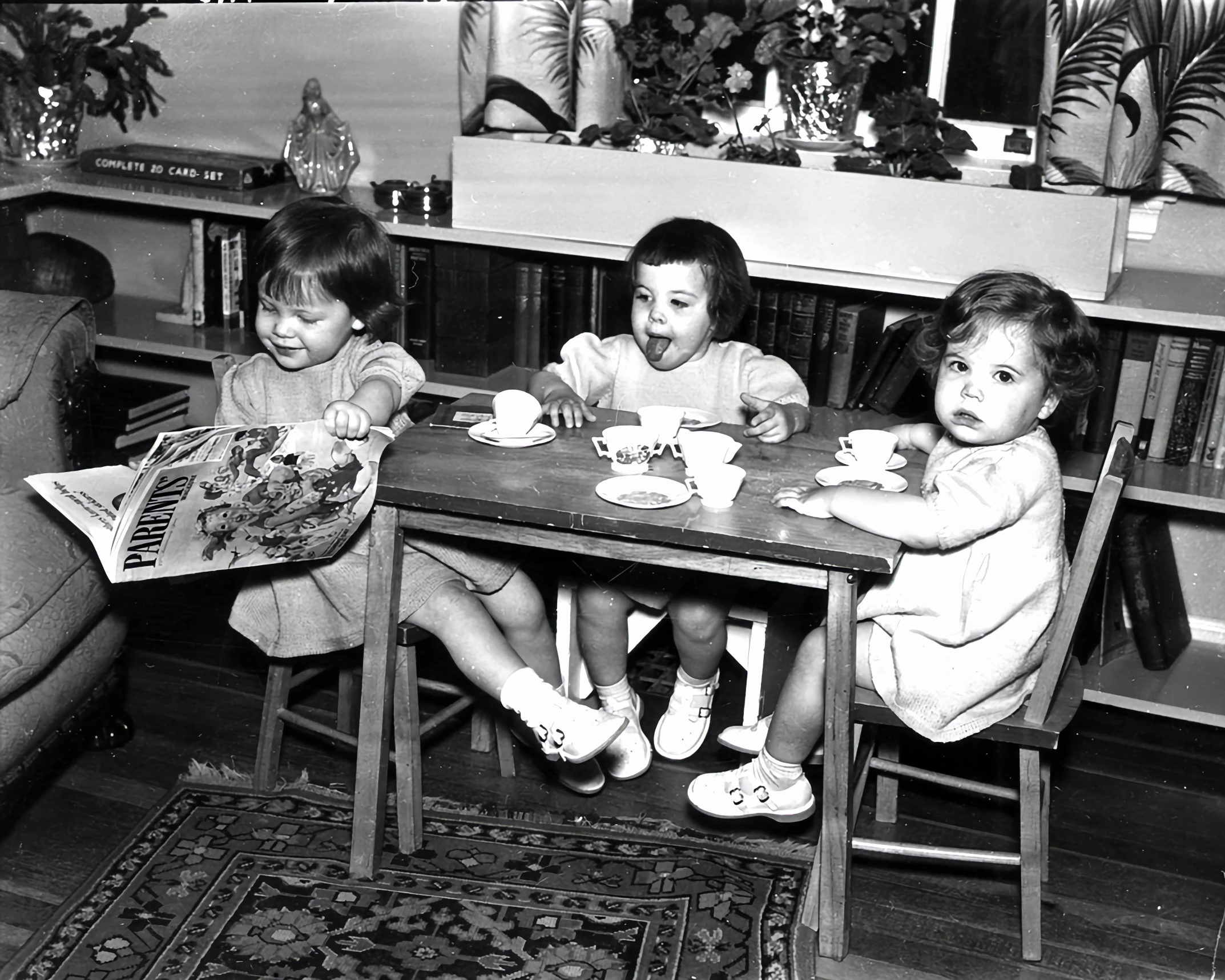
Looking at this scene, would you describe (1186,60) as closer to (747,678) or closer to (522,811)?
(747,678)

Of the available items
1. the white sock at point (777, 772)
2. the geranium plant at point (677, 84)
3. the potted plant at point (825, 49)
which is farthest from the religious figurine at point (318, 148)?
the white sock at point (777, 772)

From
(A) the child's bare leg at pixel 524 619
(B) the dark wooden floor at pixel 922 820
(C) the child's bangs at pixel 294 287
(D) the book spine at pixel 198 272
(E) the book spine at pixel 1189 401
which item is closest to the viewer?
(B) the dark wooden floor at pixel 922 820

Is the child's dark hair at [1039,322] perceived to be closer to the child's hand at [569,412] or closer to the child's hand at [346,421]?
the child's hand at [569,412]

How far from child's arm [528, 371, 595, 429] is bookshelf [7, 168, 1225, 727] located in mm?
258

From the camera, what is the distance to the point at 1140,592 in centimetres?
270

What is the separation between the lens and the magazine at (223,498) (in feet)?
5.72

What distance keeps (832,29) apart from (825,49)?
40 millimetres

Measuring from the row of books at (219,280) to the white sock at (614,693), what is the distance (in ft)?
4.57

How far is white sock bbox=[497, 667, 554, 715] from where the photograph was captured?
2.00 metres

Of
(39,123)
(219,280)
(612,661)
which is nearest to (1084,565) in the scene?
(612,661)

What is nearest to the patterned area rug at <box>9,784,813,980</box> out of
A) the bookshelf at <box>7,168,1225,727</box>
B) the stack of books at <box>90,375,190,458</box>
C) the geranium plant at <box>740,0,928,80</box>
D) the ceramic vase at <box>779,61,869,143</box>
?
the bookshelf at <box>7,168,1225,727</box>

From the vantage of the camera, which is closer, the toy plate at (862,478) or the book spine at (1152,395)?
the toy plate at (862,478)

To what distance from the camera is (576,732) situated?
6.33 ft

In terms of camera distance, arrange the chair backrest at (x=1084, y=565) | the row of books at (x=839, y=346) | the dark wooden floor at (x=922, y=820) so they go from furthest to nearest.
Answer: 1. the row of books at (x=839, y=346)
2. the dark wooden floor at (x=922, y=820)
3. the chair backrest at (x=1084, y=565)
